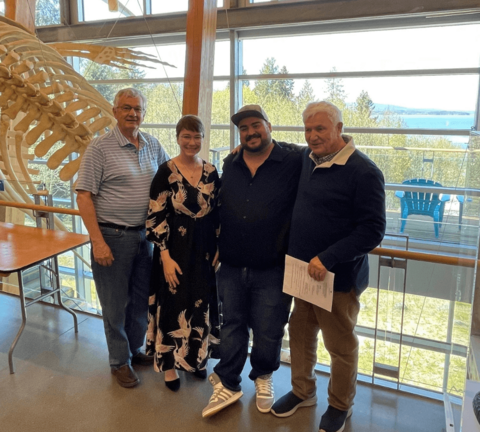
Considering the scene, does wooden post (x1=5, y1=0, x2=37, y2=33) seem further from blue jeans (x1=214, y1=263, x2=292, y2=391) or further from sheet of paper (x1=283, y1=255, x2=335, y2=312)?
sheet of paper (x1=283, y1=255, x2=335, y2=312)

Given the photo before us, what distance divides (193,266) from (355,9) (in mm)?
4625

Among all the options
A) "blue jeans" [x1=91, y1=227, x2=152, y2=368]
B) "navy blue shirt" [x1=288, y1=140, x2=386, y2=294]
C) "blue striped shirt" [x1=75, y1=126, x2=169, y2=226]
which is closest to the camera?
"navy blue shirt" [x1=288, y1=140, x2=386, y2=294]

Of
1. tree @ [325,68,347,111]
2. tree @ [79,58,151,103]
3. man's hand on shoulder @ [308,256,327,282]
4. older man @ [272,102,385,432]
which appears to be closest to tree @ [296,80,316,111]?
tree @ [325,68,347,111]

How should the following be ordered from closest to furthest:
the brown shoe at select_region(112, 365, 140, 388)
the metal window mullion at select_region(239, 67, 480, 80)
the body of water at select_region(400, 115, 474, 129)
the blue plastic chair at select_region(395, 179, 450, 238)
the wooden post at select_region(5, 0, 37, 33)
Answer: the brown shoe at select_region(112, 365, 140, 388) → the wooden post at select_region(5, 0, 37, 33) → the metal window mullion at select_region(239, 67, 480, 80) → the body of water at select_region(400, 115, 474, 129) → the blue plastic chair at select_region(395, 179, 450, 238)

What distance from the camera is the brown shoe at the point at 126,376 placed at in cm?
228

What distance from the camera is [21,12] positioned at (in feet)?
16.3

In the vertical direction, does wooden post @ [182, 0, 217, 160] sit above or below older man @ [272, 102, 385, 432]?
above

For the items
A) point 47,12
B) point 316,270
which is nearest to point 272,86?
point 47,12

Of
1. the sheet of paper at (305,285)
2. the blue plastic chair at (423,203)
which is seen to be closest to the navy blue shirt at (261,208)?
the sheet of paper at (305,285)

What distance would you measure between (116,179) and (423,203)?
18.3 feet

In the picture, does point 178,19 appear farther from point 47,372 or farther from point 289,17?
point 47,372

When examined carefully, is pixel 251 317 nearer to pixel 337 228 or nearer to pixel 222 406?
pixel 222 406

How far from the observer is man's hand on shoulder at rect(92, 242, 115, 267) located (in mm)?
2090

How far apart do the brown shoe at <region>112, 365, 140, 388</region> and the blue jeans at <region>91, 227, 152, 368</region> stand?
0.10 feet
